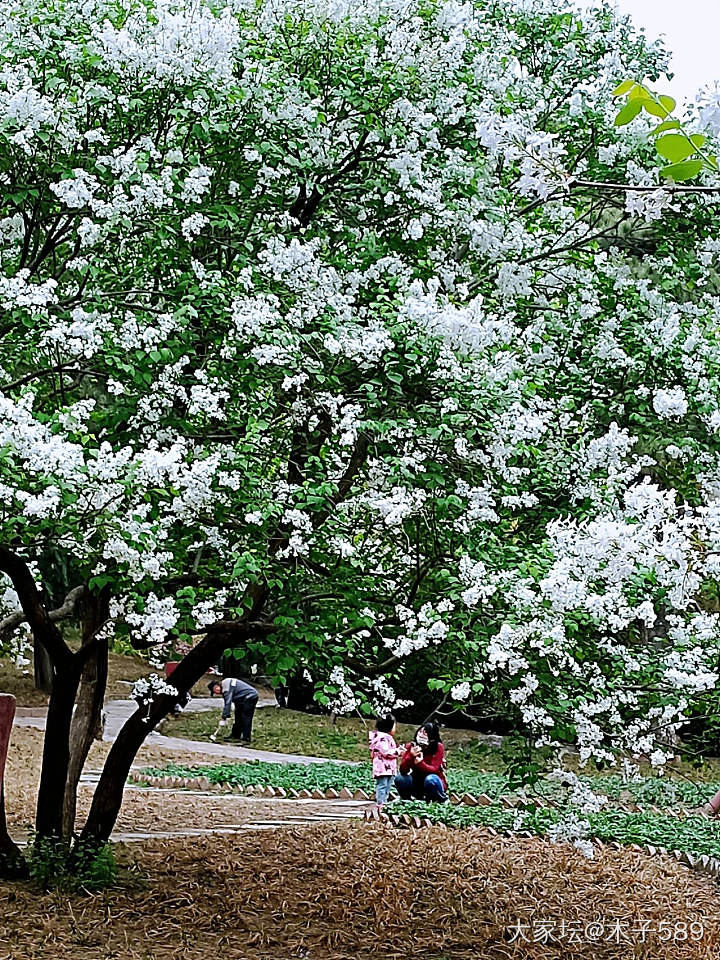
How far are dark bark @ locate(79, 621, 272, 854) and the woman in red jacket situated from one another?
4552 millimetres

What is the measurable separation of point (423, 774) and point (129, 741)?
16.0ft

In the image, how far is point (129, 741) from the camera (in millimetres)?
6684

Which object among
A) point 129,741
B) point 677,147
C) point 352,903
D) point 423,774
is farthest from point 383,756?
point 677,147

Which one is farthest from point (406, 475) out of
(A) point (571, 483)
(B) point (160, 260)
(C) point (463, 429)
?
(B) point (160, 260)

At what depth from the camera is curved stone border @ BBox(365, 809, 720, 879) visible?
8.44 metres

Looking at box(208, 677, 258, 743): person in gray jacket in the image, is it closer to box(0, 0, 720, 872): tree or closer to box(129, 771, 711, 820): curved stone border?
box(129, 771, 711, 820): curved stone border

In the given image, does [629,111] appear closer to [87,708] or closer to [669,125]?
[669,125]

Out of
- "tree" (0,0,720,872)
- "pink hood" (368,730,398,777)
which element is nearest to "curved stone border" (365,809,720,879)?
"pink hood" (368,730,398,777)

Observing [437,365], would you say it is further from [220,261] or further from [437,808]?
[437,808]

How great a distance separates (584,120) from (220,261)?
2347 mm

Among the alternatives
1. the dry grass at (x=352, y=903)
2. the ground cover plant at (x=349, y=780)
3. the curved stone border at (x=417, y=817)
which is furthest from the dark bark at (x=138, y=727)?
the ground cover plant at (x=349, y=780)

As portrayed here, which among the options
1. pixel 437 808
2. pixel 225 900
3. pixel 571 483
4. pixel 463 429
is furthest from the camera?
pixel 437 808

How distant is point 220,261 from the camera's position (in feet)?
19.4

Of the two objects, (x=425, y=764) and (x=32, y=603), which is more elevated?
(x=32, y=603)
